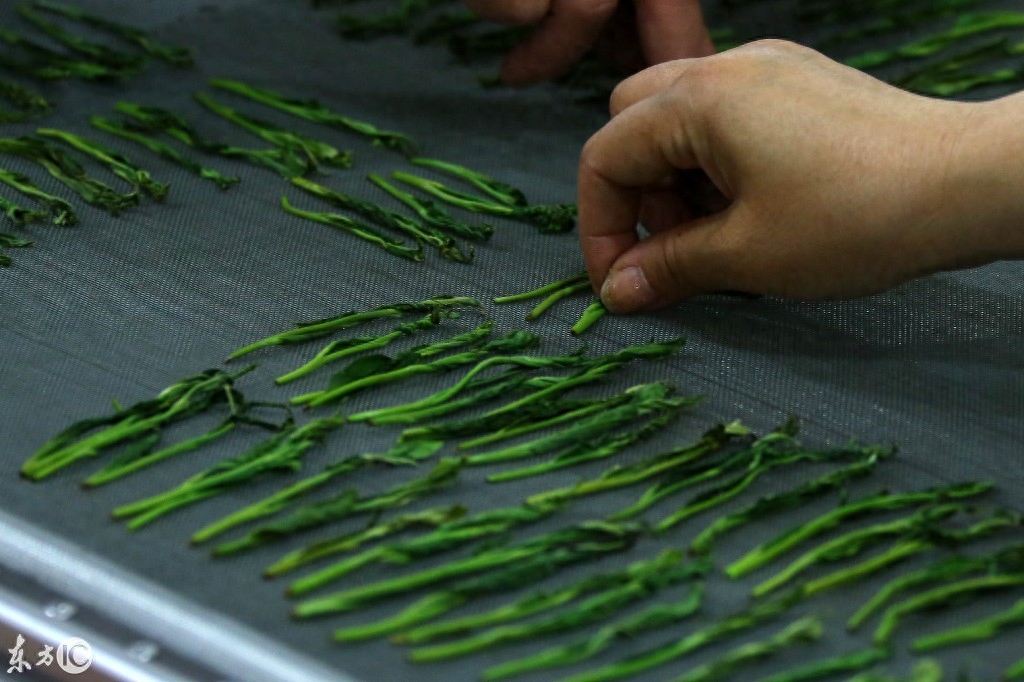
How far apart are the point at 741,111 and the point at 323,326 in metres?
0.59

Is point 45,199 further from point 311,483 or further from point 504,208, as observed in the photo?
point 311,483

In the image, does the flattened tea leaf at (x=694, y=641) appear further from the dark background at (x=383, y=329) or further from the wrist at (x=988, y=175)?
the wrist at (x=988, y=175)

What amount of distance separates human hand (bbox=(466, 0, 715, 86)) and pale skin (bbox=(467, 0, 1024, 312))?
1.21ft

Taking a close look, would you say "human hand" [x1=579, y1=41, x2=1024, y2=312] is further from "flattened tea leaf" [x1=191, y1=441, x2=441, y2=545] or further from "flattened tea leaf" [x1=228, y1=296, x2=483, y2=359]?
"flattened tea leaf" [x1=191, y1=441, x2=441, y2=545]

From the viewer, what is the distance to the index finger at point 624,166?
1.67 m

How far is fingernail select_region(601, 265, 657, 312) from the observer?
5.82ft

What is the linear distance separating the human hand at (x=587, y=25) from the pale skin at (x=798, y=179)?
368 mm

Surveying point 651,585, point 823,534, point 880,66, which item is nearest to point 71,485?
point 651,585

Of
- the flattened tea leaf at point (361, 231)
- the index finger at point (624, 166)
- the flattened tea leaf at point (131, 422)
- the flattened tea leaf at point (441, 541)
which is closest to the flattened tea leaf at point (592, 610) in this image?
the flattened tea leaf at point (441, 541)

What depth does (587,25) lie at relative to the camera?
221cm

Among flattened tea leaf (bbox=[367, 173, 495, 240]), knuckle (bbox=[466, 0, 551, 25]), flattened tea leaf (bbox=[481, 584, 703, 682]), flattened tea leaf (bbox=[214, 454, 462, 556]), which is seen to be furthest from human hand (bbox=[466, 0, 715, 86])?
flattened tea leaf (bbox=[481, 584, 703, 682])

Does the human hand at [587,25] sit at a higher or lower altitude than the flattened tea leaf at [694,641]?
higher

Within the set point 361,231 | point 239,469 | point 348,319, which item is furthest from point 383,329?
point 239,469

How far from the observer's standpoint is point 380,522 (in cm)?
143
